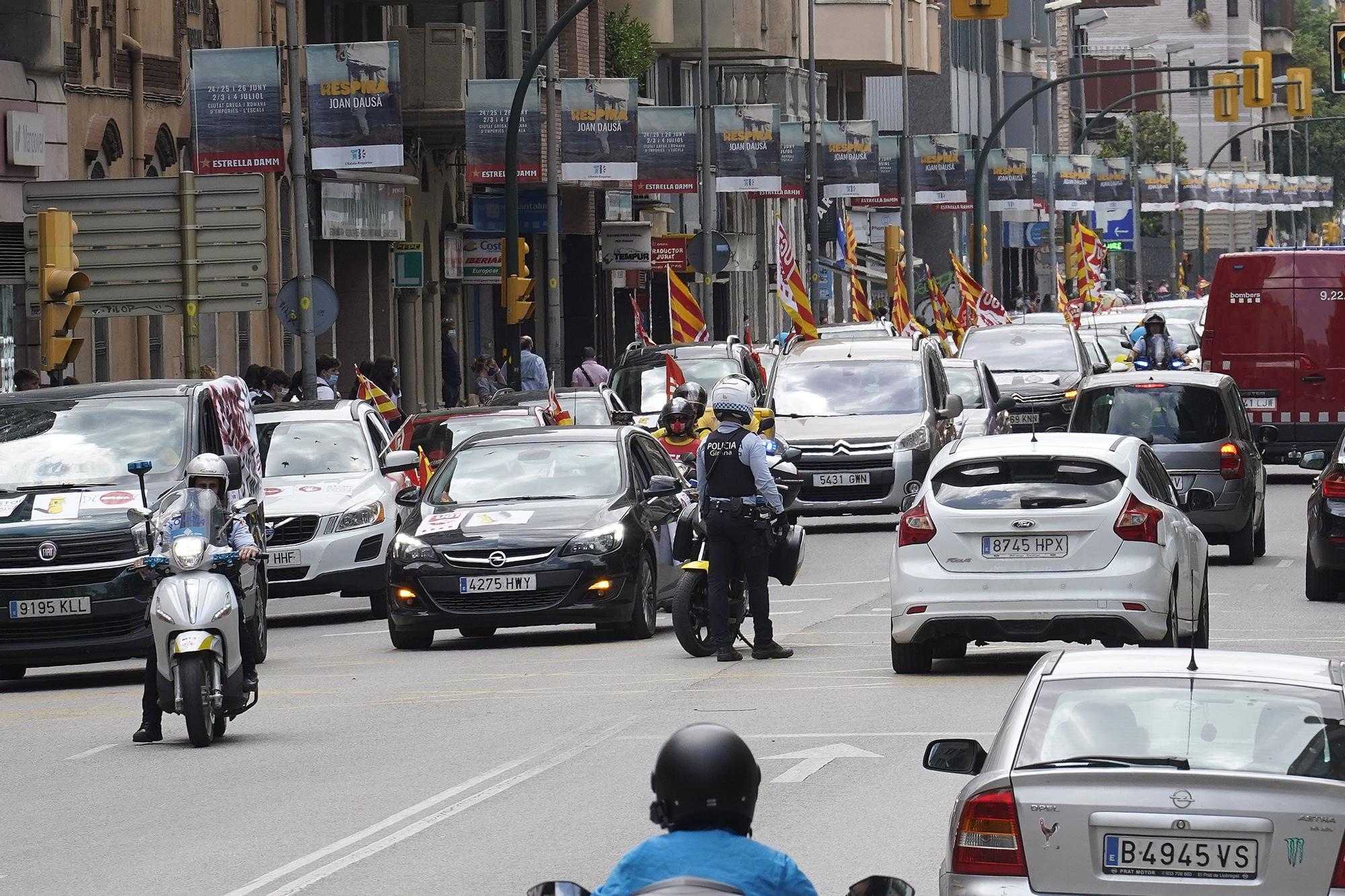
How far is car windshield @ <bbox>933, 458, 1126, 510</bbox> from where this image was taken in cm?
1620

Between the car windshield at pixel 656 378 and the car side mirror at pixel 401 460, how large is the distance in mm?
12620

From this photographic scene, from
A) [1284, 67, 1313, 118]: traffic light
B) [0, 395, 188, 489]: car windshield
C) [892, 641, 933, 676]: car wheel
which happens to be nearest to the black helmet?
[0, 395, 188, 489]: car windshield

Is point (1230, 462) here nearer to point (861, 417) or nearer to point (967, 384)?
point (861, 417)

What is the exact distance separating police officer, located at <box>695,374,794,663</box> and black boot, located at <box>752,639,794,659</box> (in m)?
0.02

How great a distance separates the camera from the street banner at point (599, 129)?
4438cm

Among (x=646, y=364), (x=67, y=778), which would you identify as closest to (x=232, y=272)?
(x=646, y=364)

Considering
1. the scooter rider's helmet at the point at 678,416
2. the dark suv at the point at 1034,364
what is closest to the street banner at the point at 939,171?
the dark suv at the point at 1034,364

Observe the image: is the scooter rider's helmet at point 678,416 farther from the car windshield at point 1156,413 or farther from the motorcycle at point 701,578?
the motorcycle at point 701,578

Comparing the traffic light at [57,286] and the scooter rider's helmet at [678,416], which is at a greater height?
the traffic light at [57,286]

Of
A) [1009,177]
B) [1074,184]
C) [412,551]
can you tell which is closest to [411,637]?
[412,551]

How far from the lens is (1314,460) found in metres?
22.6

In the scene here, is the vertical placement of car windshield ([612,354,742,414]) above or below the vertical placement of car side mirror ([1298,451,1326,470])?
above

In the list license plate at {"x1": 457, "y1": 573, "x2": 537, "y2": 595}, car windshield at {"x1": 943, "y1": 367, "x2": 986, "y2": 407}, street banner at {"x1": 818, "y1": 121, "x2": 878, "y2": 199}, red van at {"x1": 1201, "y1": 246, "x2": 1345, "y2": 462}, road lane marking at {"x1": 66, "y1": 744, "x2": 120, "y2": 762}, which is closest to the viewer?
road lane marking at {"x1": 66, "y1": 744, "x2": 120, "y2": 762}

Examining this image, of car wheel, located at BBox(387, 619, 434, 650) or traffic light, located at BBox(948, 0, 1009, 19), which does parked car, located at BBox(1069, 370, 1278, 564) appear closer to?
traffic light, located at BBox(948, 0, 1009, 19)
